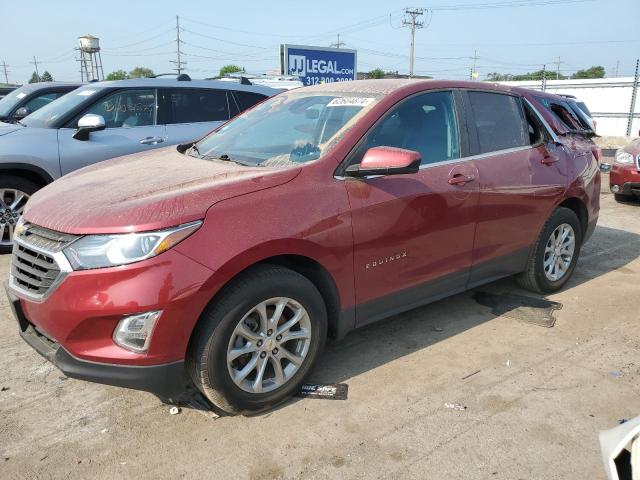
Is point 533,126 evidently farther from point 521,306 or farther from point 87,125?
point 87,125

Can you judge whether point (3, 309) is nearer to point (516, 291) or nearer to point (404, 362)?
point (404, 362)

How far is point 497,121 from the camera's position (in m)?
4.21

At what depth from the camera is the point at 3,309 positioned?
4.30 m

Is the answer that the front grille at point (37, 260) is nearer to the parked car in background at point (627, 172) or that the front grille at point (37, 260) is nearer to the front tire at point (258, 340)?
the front tire at point (258, 340)

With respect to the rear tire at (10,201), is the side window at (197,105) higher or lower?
higher

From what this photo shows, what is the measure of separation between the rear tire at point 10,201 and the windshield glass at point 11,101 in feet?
9.65

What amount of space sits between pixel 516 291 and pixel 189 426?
10.6 ft

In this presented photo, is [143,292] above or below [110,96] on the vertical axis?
below

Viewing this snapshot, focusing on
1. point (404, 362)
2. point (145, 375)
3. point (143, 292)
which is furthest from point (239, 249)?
point (404, 362)

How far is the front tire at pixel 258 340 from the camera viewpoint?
2682 millimetres

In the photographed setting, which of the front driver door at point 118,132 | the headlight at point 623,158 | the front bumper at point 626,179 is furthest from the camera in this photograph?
the headlight at point 623,158

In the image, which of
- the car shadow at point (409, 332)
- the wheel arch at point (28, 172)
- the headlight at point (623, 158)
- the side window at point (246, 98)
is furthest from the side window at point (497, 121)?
the headlight at point (623, 158)

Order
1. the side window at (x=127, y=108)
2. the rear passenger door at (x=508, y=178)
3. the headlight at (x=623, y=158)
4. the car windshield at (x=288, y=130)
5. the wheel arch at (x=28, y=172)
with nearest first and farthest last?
1. the car windshield at (x=288, y=130)
2. the rear passenger door at (x=508, y=178)
3. the wheel arch at (x=28, y=172)
4. the side window at (x=127, y=108)
5. the headlight at (x=623, y=158)

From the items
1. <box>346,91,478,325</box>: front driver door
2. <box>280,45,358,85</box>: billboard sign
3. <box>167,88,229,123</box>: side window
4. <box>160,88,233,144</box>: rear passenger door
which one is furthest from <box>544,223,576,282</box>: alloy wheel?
<box>280,45,358,85</box>: billboard sign
